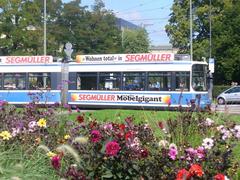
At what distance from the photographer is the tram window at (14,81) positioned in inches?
1312

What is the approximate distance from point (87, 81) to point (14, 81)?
468cm

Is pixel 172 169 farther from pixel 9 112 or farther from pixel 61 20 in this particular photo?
pixel 61 20

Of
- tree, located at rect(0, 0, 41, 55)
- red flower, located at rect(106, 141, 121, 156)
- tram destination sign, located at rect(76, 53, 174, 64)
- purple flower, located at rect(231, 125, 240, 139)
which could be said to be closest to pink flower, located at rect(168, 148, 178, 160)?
red flower, located at rect(106, 141, 121, 156)

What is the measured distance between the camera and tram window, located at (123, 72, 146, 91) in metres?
30.1

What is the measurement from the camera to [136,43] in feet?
302

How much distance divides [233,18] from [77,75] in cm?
2694

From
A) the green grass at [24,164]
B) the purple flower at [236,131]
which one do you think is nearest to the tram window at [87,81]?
the green grass at [24,164]

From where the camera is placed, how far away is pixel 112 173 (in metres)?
5.25

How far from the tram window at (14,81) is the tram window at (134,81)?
6.35m

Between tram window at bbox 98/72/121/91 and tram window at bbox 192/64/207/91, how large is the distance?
13.2 feet

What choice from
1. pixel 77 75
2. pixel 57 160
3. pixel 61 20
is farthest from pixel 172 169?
pixel 61 20

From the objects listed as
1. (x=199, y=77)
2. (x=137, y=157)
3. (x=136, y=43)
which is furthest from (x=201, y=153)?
(x=136, y=43)

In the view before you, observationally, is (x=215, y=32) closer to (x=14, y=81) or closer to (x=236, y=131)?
(x=14, y=81)

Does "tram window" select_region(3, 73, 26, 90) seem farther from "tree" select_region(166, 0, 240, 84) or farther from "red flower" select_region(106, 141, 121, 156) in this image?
"red flower" select_region(106, 141, 121, 156)
